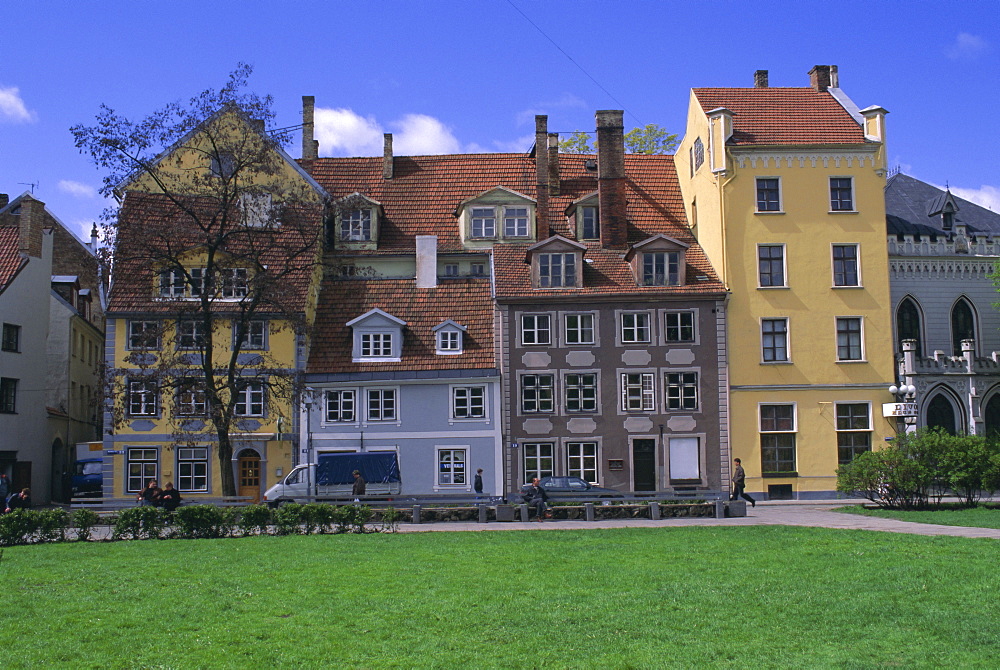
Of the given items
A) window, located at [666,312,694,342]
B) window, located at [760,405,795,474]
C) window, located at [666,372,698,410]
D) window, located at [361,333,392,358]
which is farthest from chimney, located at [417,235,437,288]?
window, located at [760,405,795,474]

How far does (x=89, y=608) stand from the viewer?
1564cm

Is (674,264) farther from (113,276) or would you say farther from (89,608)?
(89,608)

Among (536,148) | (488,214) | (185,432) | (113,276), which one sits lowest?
(185,432)

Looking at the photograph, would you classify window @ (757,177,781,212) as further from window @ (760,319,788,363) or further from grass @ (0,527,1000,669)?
grass @ (0,527,1000,669)

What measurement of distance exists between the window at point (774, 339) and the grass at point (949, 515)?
428 inches

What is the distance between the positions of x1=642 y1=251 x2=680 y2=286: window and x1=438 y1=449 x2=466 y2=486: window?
423 inches

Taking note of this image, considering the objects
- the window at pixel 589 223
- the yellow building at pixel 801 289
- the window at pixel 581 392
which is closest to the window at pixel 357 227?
the window at pixel 589 223

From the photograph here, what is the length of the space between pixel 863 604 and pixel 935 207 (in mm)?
40669

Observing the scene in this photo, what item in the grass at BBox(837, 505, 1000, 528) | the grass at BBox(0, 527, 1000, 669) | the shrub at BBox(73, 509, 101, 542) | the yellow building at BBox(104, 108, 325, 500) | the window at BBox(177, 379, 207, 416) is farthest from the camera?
the yellow building at BBox(104, 108, 325, 500)

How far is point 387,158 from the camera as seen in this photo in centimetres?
5228

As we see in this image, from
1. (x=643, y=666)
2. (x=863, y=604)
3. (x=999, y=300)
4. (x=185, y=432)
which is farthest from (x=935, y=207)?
(x=643, y=666)

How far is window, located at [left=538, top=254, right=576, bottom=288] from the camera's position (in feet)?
149

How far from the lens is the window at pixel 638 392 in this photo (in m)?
44.6

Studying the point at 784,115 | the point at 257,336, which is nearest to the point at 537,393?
the point at 257,336
